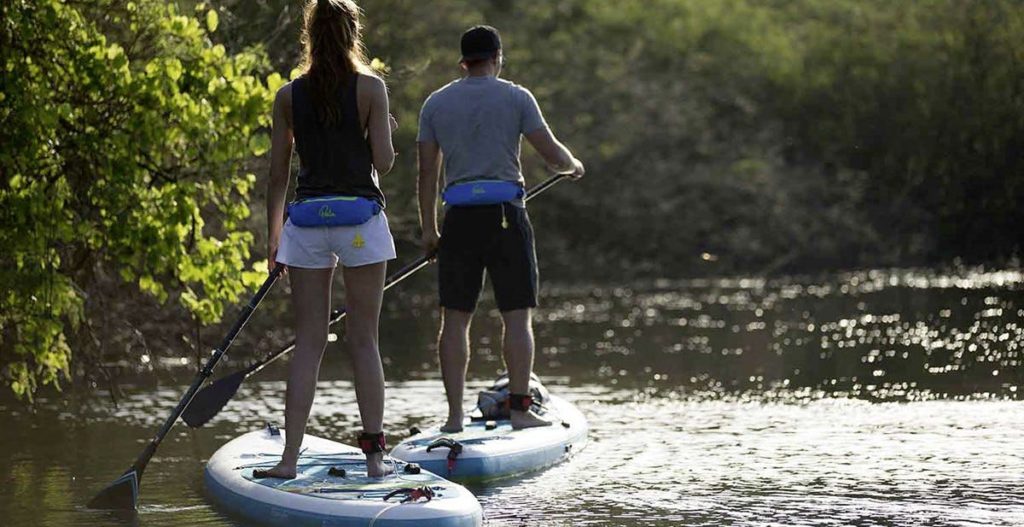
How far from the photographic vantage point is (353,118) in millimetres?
7965

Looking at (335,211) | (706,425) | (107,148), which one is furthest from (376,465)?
(706,425)

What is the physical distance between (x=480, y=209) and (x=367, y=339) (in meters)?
1.93

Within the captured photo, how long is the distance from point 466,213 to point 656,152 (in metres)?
28.5

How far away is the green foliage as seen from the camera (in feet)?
32.6

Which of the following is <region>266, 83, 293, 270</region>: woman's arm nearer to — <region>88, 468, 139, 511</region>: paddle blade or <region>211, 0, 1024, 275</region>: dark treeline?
<region>88, 468, 139, 511</region>: paddle blade

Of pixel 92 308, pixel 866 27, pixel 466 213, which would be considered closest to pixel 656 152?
pixel 866 27

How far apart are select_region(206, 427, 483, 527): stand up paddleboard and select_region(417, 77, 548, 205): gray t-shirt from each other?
1666 mm

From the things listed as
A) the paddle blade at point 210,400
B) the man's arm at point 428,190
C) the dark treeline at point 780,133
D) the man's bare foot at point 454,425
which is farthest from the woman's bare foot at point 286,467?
the dark treeline at point 780,133

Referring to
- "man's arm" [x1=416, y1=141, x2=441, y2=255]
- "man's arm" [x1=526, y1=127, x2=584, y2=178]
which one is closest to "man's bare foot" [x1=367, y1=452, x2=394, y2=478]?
"man's arm" [x1=416, y1=141, x2=441, y2=255]

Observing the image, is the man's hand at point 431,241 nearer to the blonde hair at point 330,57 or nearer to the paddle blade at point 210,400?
the paddle blade at point 210,400

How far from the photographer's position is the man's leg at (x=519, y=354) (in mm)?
10023

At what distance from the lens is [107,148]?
10.2 meters

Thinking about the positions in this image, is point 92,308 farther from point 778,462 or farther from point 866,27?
point 866,27

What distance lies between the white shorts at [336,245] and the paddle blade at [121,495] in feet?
4.24
